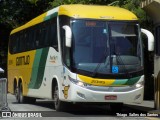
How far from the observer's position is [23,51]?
24172mm

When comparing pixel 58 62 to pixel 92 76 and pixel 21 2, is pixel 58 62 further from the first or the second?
pixel 21 2

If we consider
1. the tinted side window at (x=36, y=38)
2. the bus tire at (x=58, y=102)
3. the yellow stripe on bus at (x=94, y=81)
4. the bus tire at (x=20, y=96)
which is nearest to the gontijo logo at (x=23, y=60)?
the tinted side window at (x=36, y=38)

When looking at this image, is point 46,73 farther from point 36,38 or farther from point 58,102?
point 36,38

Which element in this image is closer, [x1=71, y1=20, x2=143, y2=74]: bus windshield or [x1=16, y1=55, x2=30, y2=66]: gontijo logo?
[x1=71, y1=20, x2=143, y2=74]: bus windshield

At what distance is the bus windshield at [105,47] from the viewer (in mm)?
16109

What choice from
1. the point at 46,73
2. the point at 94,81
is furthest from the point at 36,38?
the point at 94,81

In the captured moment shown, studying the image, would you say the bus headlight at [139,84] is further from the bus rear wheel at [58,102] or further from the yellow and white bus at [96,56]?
the bus rear wheel at [58,102]

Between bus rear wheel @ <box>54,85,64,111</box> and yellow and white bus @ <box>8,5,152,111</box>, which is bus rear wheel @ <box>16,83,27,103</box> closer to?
yellow and white bus @ <box>8,5,152,111</box>

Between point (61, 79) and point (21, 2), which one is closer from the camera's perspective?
point (61, 79)

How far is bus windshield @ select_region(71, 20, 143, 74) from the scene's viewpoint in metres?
16.1

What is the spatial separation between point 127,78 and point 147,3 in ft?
11.8

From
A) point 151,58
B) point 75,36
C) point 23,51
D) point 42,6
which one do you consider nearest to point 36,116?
point 75,36

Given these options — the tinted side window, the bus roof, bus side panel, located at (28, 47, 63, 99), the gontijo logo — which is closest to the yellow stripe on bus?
bus side panel, located at (28, 47, 63, 99)

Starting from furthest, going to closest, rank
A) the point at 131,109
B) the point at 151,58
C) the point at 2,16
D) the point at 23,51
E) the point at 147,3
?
1. the point at 2,16
2. the point at 151,58
3. the point at 23,51
4. the point at 131,109
5. the point at 147,3
